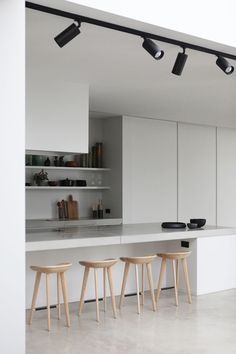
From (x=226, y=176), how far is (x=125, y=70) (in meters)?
5.46

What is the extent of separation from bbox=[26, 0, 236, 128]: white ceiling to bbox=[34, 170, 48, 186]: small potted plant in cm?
135

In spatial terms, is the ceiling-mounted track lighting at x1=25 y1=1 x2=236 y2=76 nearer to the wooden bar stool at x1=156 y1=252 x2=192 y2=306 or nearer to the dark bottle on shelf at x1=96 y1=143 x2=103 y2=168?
the wooden bar stool at x1=156 y1=252 x2=192 y2=306

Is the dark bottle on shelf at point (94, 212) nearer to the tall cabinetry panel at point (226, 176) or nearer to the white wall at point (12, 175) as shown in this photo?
the tall cabinetry panel at point (226, 176)

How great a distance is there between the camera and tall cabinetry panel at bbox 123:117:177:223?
8.55 meters

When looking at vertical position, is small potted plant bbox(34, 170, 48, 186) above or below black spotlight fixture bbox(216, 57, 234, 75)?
below

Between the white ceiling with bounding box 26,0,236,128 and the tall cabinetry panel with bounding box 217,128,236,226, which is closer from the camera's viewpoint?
the white ceiling with bounding box 26,0,236,128

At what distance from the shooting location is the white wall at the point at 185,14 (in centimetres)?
371

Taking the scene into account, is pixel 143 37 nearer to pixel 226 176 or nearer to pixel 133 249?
pixel 133 249

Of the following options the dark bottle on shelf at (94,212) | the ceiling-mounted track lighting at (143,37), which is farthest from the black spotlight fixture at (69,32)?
the dark bottle on shelf at (94,212)

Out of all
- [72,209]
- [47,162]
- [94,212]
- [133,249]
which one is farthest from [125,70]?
[94,212]

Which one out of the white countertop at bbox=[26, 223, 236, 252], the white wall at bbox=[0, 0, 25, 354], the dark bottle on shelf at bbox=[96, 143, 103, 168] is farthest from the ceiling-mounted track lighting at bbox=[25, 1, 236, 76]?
the dark bottle on shelf at bbox=[96, 143, 103, 168]

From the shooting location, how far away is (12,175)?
3.18 m

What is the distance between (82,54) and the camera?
4.83 m

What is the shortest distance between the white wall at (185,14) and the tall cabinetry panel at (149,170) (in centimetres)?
414
